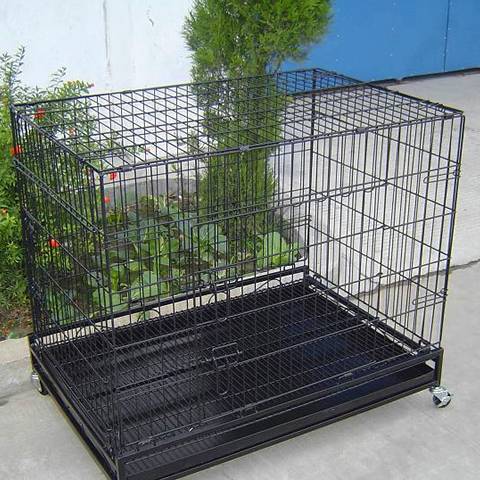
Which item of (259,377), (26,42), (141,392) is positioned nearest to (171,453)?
(141,392)

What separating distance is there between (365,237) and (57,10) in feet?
7.58

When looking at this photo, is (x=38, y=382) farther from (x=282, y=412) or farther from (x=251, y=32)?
(x=251, y=32)

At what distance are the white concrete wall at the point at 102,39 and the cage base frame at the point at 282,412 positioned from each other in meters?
2.35

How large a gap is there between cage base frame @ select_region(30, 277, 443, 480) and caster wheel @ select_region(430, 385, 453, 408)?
5cm

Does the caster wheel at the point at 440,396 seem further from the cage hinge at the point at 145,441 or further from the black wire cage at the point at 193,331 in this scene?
the cage hinge at the point at 145,441

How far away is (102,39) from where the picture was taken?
5336 mm

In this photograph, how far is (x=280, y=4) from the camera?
4.27 metres

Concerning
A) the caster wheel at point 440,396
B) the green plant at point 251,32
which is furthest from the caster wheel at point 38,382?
the green plant at point 251,32

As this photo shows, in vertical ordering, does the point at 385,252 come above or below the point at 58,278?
below

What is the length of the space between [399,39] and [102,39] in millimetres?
3640

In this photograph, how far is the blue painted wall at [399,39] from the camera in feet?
25.1

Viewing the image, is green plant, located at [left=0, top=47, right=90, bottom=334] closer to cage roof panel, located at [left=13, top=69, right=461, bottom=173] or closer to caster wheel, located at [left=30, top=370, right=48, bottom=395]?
cage roof panel, located at [left=13, top=69, right=461, bottom=173]

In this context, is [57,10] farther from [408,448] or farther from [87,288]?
[408,448]

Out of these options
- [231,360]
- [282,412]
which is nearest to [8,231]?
[231,360]
